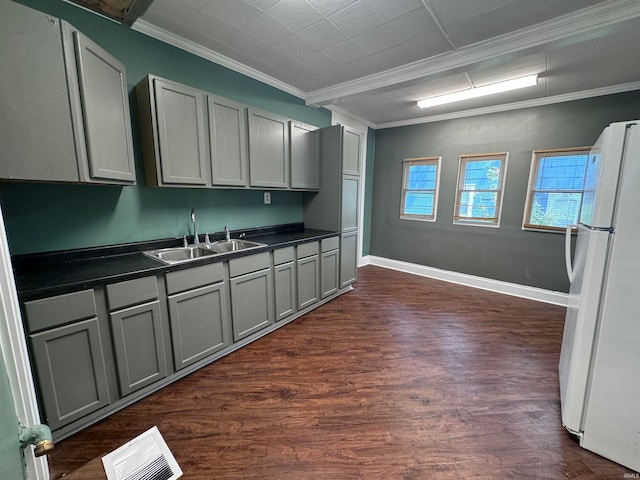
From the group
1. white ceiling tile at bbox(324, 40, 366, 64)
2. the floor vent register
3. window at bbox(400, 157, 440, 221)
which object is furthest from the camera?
window at bbox(400, 157, 440, 221)

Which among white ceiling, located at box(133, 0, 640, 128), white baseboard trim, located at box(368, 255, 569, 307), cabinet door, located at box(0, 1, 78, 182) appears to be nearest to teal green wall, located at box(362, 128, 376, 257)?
white baseboard trim, located at box(368, 255, 569, 307)

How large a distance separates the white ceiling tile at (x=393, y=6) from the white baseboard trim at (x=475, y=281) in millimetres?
3536

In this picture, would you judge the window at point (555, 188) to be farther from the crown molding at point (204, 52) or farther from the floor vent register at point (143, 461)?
the floor vent register at point (143, 461)

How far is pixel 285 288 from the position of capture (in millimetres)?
2748

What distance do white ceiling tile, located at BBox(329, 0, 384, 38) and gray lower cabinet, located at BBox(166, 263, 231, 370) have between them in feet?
7.05

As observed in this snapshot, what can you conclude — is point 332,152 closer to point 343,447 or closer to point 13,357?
point 343,447

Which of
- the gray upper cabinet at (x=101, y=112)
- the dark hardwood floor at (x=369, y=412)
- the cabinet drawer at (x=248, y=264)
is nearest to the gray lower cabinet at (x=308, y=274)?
the dark hardwood floor at (x=369, y=412)

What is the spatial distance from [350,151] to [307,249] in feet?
4.68

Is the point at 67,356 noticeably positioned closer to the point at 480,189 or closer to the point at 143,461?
the point at 143,461

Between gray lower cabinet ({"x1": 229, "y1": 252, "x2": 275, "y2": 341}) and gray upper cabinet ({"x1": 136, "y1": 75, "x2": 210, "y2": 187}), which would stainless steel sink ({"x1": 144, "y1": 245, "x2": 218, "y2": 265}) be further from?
Answer: gray upper cabinet ({"x1": 136, "y1": 75, "x2": 210, "y2": 187})

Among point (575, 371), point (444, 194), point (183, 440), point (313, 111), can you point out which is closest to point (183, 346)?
point (183, 440)

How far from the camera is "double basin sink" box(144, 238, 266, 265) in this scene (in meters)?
2.23

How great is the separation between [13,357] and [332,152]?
311 centimetres

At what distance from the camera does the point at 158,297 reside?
1.77 metres
